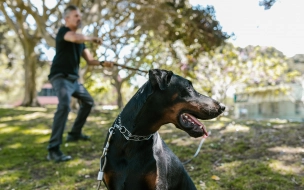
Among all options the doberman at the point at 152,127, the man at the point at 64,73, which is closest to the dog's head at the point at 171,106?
the doberman at the point at 152,127

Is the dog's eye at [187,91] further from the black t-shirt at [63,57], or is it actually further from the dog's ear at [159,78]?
the black t-shirt at [63,57]

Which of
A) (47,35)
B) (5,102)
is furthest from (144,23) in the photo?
(5,102)

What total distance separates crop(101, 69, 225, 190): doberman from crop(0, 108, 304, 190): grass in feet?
5.47

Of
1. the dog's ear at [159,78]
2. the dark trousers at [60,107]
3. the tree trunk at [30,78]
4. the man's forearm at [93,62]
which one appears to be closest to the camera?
the dog's ear at [159,78]

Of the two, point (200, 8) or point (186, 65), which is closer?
point (200, 8)

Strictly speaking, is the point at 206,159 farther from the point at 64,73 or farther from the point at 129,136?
the point at 129,136

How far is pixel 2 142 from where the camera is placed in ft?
22.0

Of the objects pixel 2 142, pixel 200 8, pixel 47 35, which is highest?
pixel 200 8

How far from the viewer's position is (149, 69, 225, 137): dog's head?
2.30 m

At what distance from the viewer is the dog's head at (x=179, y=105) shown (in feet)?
7.56

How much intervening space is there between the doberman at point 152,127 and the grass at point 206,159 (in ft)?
5.47

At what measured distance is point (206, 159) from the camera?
5082 mm

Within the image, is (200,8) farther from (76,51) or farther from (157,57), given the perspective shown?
(157,57)

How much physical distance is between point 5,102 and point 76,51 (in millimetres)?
59523
